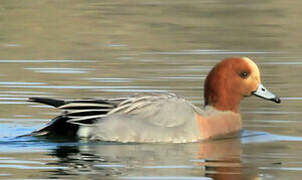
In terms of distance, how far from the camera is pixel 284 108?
12.8 m

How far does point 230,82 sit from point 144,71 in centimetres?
385

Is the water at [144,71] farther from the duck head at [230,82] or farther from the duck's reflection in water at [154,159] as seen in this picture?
the duck head at [230,82]

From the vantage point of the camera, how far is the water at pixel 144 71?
9.78 metres

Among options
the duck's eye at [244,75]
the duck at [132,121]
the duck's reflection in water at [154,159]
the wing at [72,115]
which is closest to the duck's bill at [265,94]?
the duck's eye at [244,75]

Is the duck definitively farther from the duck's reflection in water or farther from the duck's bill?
the duck's bill

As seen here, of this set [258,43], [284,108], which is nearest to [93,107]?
[284,108]

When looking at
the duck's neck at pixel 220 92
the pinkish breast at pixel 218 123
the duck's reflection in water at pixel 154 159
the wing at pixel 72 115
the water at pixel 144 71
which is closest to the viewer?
the duck's reflection in water at pixel 154 159

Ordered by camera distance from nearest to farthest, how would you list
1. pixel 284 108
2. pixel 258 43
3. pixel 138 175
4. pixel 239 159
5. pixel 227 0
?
pixel 138 175 → pixel 239 159 → pixel 284 108 → pixel 258 43 → pixel 227 0

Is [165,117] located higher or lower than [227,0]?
lower

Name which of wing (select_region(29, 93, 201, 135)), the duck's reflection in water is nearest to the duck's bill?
the duck's reflection in water

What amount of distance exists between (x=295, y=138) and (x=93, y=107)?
1.98 metres

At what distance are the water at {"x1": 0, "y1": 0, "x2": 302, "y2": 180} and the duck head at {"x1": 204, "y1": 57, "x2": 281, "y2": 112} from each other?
39 cm

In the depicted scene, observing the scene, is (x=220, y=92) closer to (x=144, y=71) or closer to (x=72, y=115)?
(x=72, y=115)

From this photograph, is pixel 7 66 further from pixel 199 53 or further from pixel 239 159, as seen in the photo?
pixel 239 159
